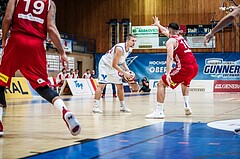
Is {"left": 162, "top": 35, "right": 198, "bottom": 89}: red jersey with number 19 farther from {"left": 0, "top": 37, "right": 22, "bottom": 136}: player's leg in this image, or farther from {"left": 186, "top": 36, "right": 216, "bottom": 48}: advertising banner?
{"left": 186, "top": 36, "right": 216, "bottom": 48}: advertising banner

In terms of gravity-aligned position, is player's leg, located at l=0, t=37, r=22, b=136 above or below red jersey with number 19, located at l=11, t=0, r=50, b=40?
below

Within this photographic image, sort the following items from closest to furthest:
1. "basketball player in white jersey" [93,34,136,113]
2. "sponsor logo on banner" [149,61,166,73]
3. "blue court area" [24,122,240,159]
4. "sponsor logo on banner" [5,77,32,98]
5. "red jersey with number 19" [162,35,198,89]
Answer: "blue court area" [24,122,240,159] → "red jersey with number 19" [162,35,198,89] → "basketball player in white jersey" [93,34,136,113] → "sponsor logo on banner" [5,77,32,98] → "sponsor logo on banner" [149,61,166,73]

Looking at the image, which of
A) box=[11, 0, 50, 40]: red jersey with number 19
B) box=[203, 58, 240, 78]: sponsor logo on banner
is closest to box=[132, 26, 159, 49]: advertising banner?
box=[203, 58, 240, 78]: sponsor logo on banner

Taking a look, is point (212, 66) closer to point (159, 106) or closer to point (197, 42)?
point (197, 42)

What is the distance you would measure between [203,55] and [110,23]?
8434 mm

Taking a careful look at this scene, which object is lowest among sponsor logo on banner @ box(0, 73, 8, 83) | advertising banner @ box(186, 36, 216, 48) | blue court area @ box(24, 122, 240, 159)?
blue court area @ box(24, 122, 240, 159)

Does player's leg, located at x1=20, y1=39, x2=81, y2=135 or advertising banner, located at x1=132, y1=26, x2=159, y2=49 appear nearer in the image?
player's leg, located at x1=20, y1=39, x2=81, y2=135

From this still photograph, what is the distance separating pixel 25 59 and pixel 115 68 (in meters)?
4.33

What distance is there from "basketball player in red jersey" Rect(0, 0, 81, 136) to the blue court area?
2.61 feet

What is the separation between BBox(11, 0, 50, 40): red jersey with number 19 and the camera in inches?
193

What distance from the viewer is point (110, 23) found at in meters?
35.6

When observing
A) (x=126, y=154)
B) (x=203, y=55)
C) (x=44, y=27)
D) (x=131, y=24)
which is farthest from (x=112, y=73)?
(x=131, y=24)

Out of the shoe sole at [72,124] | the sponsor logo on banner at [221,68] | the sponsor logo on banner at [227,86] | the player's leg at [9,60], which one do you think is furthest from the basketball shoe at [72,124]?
the sponsor logo on banner at [221,68]

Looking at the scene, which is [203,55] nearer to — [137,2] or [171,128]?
[137,2]
